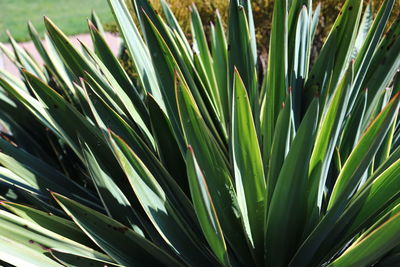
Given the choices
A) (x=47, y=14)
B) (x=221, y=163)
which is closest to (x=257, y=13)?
(x=221, y=163)

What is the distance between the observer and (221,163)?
115 cm

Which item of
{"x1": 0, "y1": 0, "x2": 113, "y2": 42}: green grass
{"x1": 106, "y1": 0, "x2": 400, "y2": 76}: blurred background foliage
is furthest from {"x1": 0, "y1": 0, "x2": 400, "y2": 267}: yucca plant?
{"x1": 0, "y1": 0, "x2": 113, "y2": 42}: green grass

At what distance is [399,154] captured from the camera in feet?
3.62

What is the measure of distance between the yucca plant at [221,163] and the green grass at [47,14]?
5.41 m

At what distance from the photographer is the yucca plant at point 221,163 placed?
105 cm

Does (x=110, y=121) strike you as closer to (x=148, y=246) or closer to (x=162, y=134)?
(x=162, y=134)

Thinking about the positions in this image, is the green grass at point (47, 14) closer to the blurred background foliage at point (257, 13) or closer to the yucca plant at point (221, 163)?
the blurred background foliage at point (257, 13)

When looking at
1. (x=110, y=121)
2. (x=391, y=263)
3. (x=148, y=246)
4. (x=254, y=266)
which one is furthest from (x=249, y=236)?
(x=110, y=121)

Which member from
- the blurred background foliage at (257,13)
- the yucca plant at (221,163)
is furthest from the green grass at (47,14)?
the yucca plant at (221,163)

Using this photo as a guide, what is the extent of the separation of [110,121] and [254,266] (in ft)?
1.76

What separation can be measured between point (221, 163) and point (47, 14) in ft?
24.1

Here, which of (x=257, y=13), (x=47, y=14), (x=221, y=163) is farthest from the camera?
(x=47, y=14)

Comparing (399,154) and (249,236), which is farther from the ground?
(399,154)

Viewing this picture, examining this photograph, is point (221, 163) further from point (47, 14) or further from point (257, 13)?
point (47, 14)
